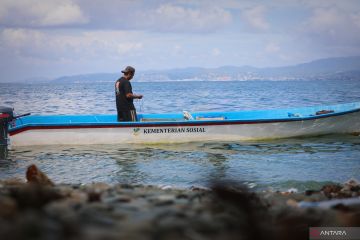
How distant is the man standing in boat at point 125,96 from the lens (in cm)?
1359

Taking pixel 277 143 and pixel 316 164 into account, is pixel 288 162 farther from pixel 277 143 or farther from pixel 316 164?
pixel 277 143

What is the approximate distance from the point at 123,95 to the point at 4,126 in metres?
3.95

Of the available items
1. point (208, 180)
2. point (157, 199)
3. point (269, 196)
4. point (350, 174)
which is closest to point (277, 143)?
point (350, 174)

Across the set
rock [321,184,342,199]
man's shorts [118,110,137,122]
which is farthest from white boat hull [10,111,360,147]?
rock [321,184,342,199]

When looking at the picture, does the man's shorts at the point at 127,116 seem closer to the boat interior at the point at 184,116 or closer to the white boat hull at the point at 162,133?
the white boat hull at the point at 162,133

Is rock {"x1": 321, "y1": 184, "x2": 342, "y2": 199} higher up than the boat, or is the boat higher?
the boat

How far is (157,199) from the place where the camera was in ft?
18.0

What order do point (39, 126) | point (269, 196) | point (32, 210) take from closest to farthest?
point (32, 210), point (269, 196), point (39, 126)

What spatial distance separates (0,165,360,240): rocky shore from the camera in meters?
3.48

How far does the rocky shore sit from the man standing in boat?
772cm

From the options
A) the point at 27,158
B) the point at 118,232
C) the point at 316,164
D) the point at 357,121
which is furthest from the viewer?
the point at 357,121

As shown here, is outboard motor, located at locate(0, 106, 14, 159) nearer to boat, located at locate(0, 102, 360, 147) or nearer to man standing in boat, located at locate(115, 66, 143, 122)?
boat, located at locate(0, 102, 360, 147)

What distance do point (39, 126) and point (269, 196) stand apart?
9.44 meters

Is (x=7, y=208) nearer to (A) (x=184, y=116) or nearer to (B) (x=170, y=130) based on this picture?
(B) (x=170, y=130)
